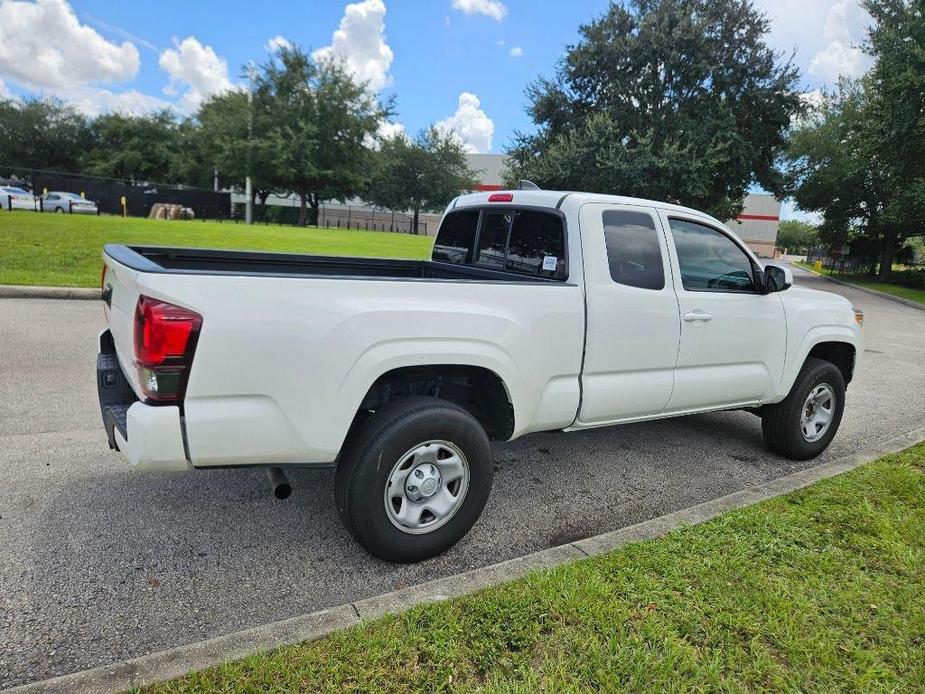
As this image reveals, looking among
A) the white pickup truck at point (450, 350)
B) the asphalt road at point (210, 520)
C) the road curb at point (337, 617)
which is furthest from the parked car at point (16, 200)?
the road curb at point (337, 617)

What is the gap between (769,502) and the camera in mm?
3680

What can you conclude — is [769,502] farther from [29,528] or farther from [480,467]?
[29,528]

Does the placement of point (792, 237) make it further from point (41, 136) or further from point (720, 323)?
point (720, 323)

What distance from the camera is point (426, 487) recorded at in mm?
2920

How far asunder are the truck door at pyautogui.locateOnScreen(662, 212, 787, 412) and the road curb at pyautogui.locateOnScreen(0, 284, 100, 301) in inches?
359

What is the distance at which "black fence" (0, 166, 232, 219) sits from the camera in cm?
3489

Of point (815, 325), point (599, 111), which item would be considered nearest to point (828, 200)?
point (599, 111)

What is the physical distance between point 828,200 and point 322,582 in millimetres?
38214

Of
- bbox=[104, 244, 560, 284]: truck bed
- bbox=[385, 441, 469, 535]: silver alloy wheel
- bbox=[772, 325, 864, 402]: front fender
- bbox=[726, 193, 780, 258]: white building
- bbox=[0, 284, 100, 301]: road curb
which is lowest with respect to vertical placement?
bbox=[0, 284, 100, 301]: road curb

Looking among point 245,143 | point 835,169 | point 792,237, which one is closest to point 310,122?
point 245,143

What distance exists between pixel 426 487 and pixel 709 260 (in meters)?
2.50

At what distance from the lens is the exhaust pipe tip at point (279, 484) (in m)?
2.70

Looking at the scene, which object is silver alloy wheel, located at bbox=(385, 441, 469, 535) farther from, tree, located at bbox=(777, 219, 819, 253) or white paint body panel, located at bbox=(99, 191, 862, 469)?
tree, located at bbox=(777, 219, 819, 253)

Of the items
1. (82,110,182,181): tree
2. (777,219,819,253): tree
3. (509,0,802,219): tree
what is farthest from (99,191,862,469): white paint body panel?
(777,219,819,253): tree
